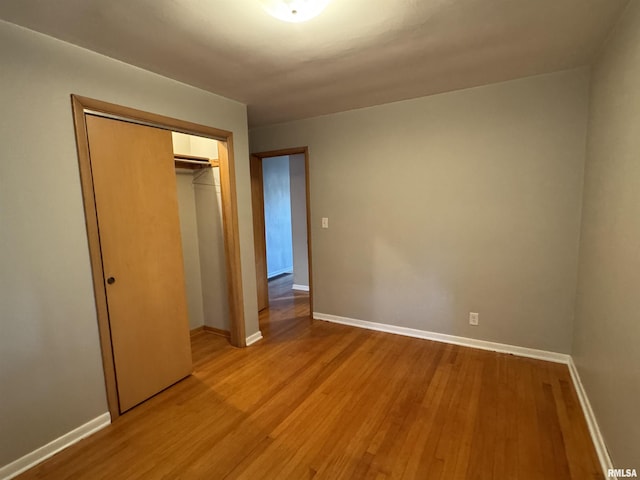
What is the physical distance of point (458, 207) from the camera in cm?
293

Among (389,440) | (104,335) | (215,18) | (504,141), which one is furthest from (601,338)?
(104,335)

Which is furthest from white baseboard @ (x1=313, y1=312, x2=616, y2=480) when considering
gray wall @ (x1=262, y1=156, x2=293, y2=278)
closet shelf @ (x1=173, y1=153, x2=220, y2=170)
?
gray wall @ (x1=262, y1=156, x2=293, y2=278)

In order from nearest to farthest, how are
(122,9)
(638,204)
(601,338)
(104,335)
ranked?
(638,204) < (122,9) < (601,338) < (104,335)

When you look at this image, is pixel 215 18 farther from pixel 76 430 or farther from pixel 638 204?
pixel 76 430

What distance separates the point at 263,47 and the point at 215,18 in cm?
36

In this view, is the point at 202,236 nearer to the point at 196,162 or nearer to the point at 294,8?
the point at 196,162

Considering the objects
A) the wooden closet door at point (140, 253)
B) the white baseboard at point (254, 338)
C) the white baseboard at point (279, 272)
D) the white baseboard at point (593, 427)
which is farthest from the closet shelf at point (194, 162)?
the white baseboard at point (593, 427)

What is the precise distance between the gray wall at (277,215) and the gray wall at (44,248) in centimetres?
416

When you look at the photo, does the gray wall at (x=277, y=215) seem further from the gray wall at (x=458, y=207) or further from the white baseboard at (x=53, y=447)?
the white baseboard at (x=53, y=447)

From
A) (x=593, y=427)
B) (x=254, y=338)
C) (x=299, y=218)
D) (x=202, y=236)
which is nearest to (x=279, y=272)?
(x=299, y=218)

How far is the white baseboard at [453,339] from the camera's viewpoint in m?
2.70

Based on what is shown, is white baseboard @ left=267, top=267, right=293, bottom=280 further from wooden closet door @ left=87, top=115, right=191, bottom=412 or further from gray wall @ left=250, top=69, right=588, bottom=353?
wooden closet door @ left=87, top=115, right=191, bottom=412

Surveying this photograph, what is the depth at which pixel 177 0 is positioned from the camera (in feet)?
4.70

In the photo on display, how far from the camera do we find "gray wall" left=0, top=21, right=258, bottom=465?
1.63 meters
